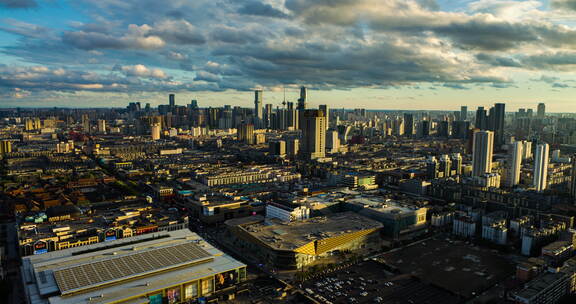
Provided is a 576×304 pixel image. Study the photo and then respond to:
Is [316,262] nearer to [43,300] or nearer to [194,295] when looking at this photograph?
[194,295]

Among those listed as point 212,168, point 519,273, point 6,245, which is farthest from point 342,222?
point 212,168

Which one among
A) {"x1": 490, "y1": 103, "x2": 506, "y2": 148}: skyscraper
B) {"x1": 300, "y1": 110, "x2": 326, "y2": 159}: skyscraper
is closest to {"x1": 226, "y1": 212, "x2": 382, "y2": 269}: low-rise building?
{"x1": 300, "y1": 110, "x2": 326, "y2": 159}: skyscraper

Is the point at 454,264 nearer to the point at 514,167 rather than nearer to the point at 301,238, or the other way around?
the point at 301,238

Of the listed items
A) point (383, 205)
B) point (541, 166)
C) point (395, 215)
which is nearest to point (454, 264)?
point (395, 215)

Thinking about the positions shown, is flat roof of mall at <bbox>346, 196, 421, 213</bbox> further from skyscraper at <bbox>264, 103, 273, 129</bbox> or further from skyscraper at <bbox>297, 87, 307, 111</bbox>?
skyscraper at <bbox>264, 103, 273, 129</bbox>

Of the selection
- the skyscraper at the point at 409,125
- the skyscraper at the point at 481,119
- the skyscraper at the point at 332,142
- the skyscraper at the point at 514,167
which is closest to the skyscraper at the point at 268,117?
the skyscraper at the point at 409,125

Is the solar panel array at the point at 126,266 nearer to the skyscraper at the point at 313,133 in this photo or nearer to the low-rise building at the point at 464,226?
the low-rise building at the point at 464,226
